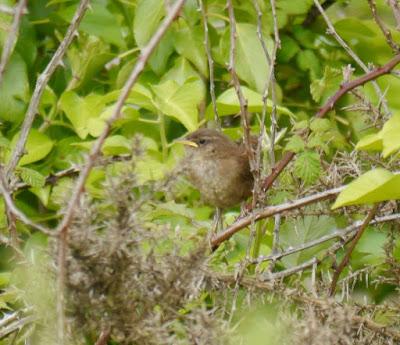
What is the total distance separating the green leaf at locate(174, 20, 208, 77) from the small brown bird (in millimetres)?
388

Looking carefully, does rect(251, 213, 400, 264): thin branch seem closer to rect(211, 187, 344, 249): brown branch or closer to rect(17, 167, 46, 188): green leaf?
rect(211, 187, 344, 249): brown branch

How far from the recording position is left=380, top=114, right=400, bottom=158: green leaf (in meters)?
2.69

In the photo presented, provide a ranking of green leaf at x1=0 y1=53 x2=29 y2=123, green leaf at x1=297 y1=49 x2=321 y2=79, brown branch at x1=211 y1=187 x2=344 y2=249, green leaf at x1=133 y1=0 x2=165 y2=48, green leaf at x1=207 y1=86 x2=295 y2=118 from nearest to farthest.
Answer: brown branch at x1=211 y1=187 x2=344 y2=249 < green leaf at x1=207 y1=86 x2=295 y2=118 < green leaf at x1=133 y1=0 x2=165 y2=48 < green leaf at x1=0 y1=53 x2=29 y2=123 < green leaf at x1=297 y1=49 x2=321 y2=79

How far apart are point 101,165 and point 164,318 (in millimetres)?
422

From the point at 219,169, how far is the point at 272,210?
3.91ft

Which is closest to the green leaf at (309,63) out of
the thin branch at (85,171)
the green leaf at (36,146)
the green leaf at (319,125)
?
the green leaf at (36,146)

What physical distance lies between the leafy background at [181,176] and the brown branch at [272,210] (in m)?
0.07

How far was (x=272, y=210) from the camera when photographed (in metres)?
3.31

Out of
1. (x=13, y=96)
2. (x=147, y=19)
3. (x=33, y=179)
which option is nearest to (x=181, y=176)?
(x=33, y=179)

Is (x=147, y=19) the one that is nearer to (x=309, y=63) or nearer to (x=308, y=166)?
(x=309, y=63)

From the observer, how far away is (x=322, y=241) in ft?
12.4

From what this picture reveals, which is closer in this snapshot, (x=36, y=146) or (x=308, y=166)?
(x=308, y=166)

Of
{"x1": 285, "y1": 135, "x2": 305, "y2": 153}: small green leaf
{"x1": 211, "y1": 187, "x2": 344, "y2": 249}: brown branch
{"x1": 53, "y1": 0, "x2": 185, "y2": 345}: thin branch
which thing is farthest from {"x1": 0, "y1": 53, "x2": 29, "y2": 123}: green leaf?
{"x1": 53, "y1": 0, "x2": 185, "y2": 345}: thin branch

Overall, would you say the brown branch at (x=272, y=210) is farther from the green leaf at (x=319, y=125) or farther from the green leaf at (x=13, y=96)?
the green leaf at (x=13, y=96)
